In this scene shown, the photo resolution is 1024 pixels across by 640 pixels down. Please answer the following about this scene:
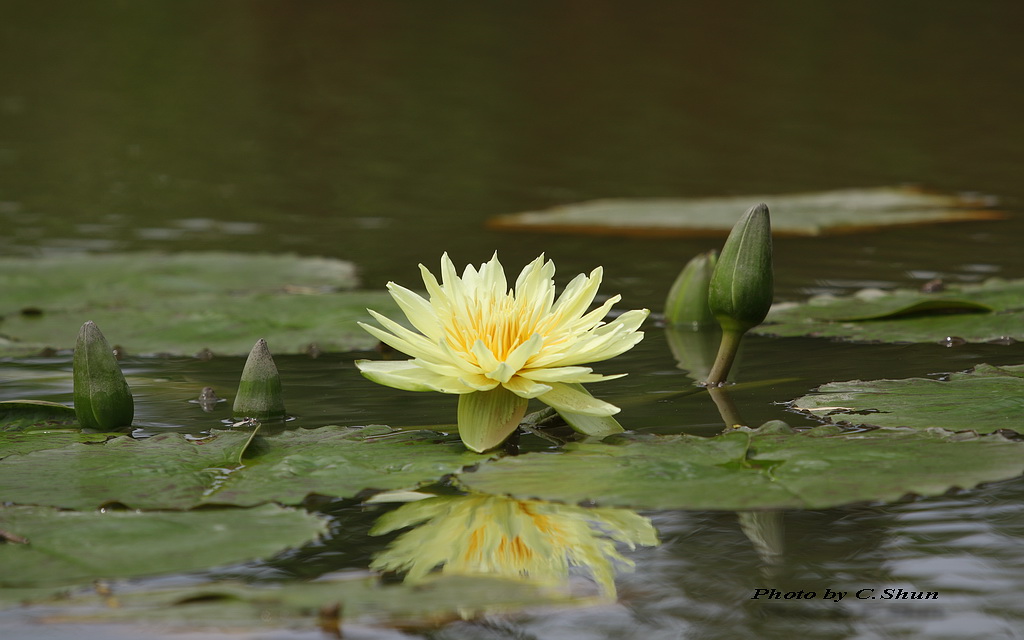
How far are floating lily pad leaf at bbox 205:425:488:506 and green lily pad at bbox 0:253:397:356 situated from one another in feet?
3.68

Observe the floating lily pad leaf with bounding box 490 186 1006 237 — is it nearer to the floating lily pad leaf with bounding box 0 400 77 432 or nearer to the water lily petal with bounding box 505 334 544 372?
the floating lily pad leaf with bounding box 0 400 77 432

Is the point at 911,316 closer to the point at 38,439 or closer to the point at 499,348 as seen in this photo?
the point at 499,348

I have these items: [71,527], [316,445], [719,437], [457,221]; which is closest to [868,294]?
[719,437]

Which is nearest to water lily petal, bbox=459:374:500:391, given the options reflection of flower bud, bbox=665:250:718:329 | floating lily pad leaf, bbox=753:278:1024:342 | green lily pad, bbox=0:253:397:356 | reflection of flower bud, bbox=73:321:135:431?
reflection of flower bud, bbox=73:321:135:431

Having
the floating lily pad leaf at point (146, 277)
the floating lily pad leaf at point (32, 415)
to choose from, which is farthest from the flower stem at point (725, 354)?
the floating lily pad leaf at point (146, 277)

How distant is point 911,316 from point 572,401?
160 centimetres

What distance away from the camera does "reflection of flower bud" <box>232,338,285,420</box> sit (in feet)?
8.25

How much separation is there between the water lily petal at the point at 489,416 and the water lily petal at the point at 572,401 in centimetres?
5

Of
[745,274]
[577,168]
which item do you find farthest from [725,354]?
[577,168]

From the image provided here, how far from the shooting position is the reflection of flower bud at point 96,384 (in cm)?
238

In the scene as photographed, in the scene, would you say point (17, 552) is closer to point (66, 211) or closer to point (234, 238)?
point (234, 238)

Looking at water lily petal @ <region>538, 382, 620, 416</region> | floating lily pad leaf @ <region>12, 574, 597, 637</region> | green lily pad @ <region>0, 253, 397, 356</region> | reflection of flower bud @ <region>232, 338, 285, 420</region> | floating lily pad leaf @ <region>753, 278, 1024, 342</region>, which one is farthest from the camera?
green lily pad @ <region>0, 253, 397, 356</region>

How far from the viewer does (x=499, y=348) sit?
6.84ft

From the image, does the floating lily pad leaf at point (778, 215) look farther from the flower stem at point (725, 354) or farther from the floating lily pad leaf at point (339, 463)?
the floating lily pad leaf at point (339, 463)
